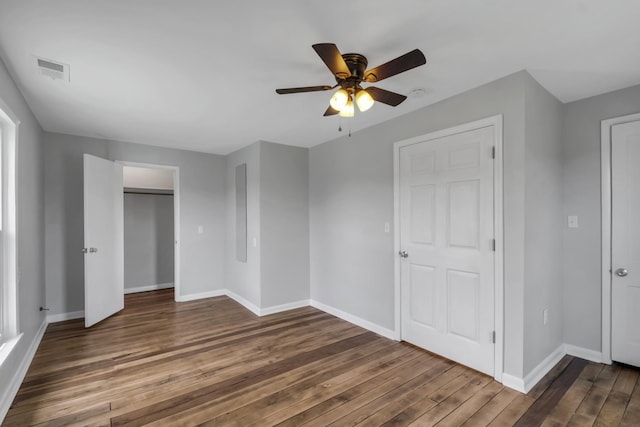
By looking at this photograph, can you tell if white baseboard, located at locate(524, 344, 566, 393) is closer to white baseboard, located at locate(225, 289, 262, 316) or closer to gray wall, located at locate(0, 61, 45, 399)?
white baseboard, located at locate(225, 289, 262, 316)

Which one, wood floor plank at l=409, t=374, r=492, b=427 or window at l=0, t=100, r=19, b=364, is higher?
window at l=0, t=100, r=19, b=364

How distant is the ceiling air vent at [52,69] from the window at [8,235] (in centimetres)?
43

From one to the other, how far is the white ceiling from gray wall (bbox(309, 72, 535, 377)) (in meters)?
0.21

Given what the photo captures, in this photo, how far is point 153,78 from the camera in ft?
7.63

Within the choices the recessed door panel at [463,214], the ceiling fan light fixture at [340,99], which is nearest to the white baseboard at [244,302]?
the recessed door panel at [463,214]

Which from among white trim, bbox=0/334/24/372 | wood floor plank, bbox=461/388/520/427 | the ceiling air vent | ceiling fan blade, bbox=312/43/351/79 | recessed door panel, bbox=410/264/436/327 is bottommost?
wood floor plank, bbox=461/388/520/427

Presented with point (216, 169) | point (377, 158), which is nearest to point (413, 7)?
point (377, 158)

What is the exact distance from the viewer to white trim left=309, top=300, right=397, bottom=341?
129 inches

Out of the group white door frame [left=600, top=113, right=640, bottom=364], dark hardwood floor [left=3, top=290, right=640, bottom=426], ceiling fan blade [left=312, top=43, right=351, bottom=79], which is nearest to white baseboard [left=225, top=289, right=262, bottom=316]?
dark hardwood floor [left=3, top=290, right=640, bottom=426]

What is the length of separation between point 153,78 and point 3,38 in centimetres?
80

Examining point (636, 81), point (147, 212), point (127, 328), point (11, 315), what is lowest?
point (127, 328)

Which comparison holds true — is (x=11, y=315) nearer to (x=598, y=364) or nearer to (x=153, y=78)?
(x=153, y=78)

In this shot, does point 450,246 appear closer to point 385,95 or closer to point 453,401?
point 453,401

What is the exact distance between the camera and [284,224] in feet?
14.0
